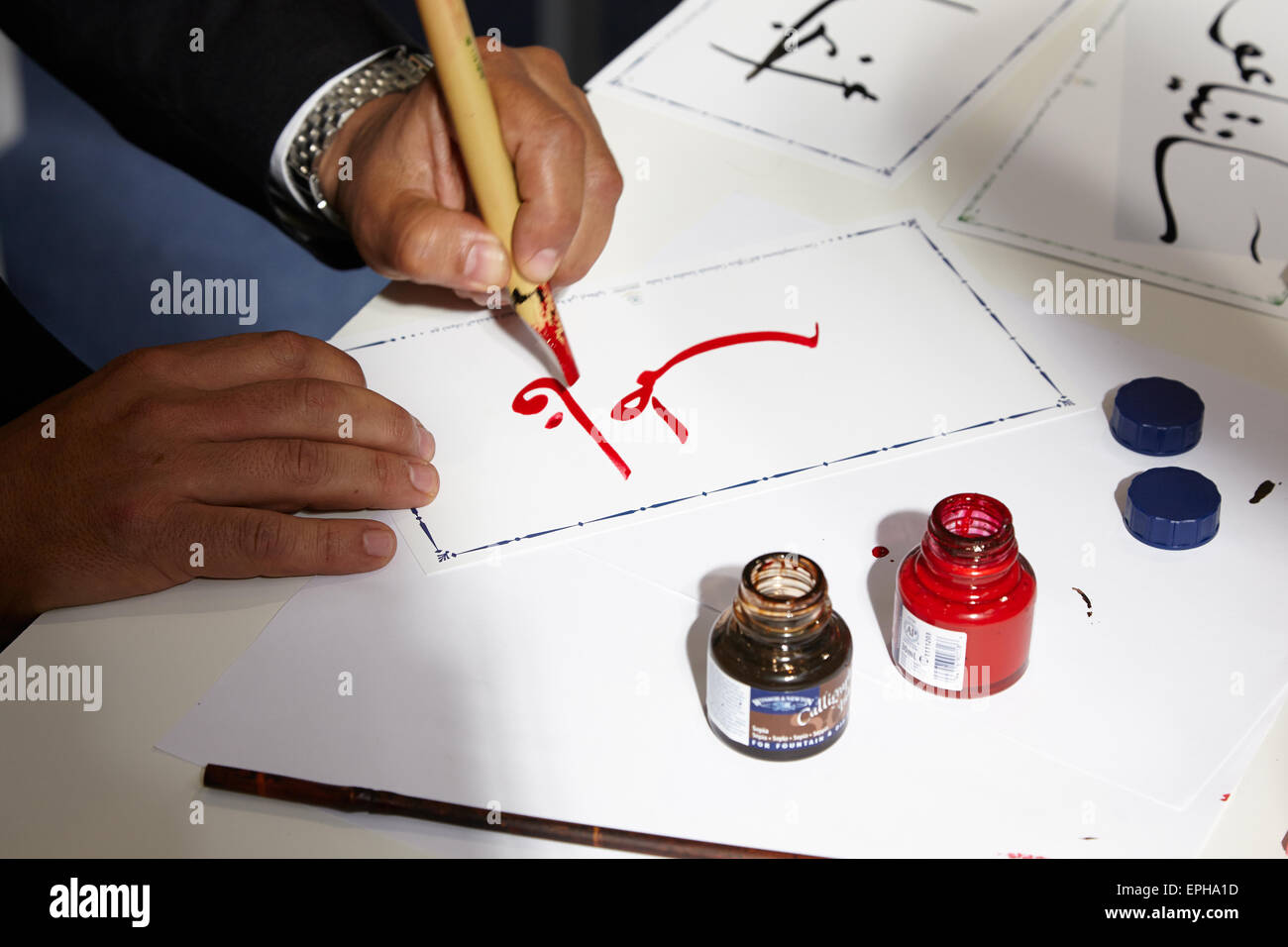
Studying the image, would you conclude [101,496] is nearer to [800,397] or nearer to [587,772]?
[587,772]

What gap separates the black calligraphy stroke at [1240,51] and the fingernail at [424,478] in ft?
2.74

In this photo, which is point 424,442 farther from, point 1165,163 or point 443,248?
point 1165,163

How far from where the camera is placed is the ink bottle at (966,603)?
0.68m

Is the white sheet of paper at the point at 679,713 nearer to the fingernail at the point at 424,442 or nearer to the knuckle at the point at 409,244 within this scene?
the fingernail at the point at 424,442

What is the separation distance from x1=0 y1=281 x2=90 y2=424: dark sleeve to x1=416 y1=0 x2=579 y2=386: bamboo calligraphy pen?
49 centimetres

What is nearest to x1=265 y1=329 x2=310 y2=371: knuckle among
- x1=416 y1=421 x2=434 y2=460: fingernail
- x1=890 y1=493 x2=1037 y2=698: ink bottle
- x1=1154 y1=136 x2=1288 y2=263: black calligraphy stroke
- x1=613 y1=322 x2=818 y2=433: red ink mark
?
x1=416 y1=421 x2=434 y2=460: fingernail

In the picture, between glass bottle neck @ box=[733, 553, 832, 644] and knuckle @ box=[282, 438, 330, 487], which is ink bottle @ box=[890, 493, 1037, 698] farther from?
knuckle @ box=[282, 438, 330, 487]

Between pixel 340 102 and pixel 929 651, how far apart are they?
2.36 ft

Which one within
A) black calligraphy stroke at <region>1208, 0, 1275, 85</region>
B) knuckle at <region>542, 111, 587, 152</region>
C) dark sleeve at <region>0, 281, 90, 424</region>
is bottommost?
dark sleeve at <region>0, 281, 90, 424</region>

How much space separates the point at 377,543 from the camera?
2.66 ft

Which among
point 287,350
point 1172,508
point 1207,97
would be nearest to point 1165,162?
point 1207,97

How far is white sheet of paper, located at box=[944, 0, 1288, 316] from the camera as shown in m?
0.99

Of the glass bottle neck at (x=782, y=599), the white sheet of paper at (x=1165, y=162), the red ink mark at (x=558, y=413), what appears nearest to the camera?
the glass bottle neck at (x=782, y=599)

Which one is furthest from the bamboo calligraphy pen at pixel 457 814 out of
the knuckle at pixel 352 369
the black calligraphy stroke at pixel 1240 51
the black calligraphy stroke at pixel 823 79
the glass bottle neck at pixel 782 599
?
the black calligraphy stroke at pixel 1240 51
